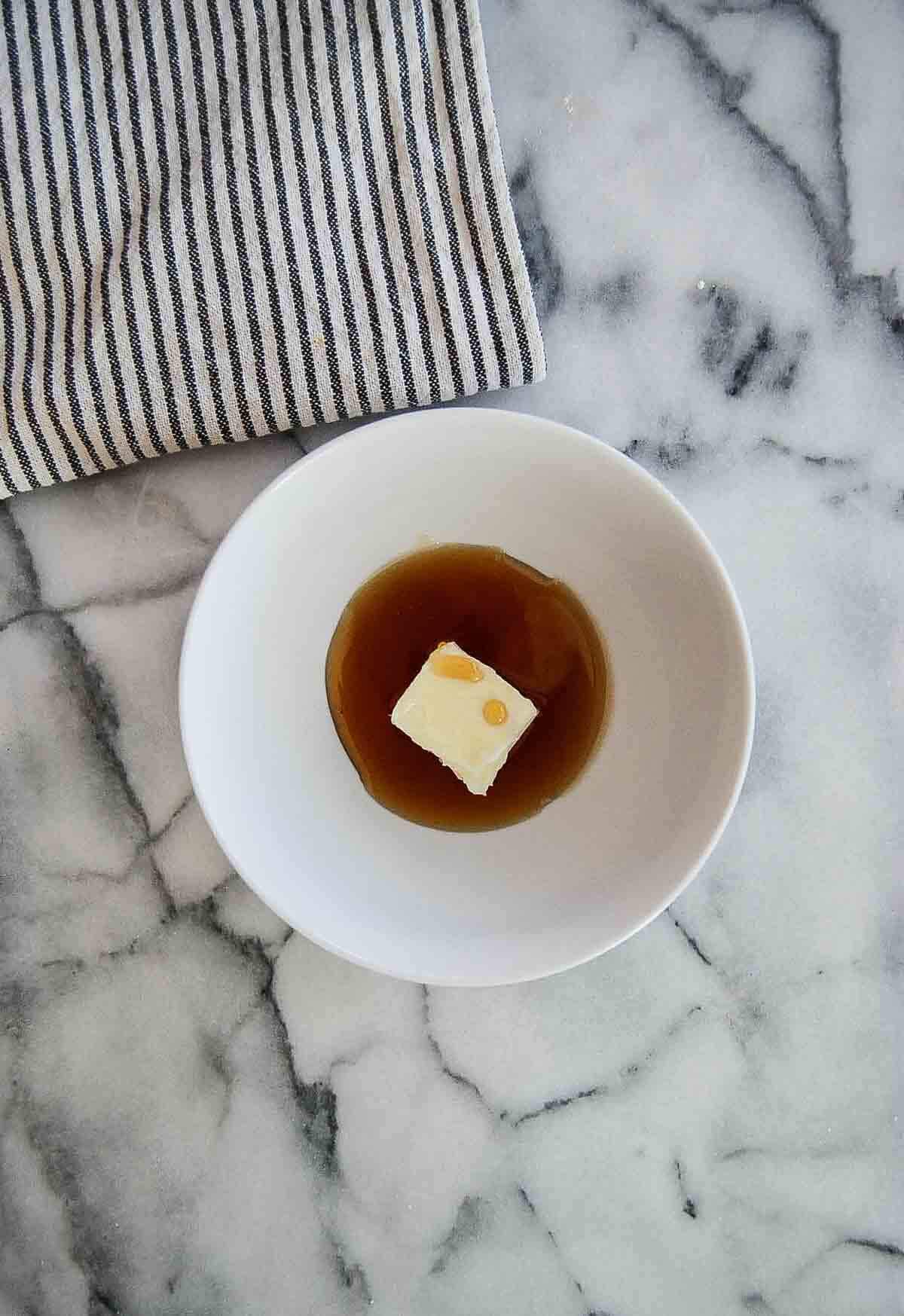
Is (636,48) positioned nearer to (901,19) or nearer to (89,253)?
(901,19)

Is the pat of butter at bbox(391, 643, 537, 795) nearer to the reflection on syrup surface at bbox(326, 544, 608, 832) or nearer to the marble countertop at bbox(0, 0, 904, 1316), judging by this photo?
the reflection on syrup surface at bbox(326, 544, 608, 832)

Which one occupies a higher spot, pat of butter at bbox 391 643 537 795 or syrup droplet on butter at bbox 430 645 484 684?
syrup droplet on butter at bbox 430 645 484 684

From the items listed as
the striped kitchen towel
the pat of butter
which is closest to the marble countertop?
the striped kitchen towel

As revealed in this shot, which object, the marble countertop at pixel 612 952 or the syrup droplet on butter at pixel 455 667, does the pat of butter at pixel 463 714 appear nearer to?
the syrup droplet on butter at pixel 455 667

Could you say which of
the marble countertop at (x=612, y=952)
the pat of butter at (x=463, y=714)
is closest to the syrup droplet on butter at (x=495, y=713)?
the pat of butter at (x=463, y=714)
